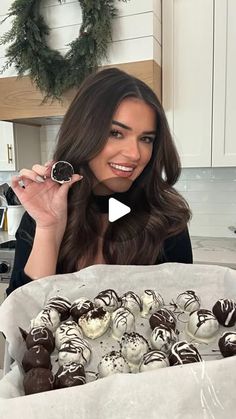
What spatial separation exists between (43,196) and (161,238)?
0.34 metres

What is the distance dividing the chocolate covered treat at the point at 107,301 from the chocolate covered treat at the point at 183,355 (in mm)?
171

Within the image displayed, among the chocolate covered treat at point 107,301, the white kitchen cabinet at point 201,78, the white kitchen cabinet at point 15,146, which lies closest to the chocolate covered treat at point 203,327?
the chocolate covered treat at point 107,301

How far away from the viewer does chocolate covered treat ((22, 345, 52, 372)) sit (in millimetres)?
492

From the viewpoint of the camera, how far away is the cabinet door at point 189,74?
1854mm

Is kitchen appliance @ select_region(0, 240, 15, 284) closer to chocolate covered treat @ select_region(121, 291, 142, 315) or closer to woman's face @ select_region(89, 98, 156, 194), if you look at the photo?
woman's face @ select_region(89, 98, 156, 194)

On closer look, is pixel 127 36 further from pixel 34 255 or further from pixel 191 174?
pixel 34 255

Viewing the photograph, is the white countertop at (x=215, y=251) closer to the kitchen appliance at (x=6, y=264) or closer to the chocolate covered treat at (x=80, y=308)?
the kitchen appliance at (x=6, y=264)

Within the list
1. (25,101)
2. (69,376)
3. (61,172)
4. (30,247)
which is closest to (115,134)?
(61,172)

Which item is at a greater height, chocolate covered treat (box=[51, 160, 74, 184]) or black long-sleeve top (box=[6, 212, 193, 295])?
chocolate covered treat (box=[51, 160, 74, 184])

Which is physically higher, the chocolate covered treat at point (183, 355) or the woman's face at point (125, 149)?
the woman's face at point (125, 149)

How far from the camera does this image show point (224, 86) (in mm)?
1854

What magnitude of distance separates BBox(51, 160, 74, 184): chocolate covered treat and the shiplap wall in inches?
47.2

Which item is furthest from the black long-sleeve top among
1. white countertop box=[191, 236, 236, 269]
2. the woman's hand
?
white countertop box=[191, 236, 236, 269]

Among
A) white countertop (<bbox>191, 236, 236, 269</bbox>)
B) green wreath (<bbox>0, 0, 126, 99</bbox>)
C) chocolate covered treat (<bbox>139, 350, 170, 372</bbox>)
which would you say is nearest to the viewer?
chocolate covered treat (<bbox>139, 350, 170, 372</bbox>)
